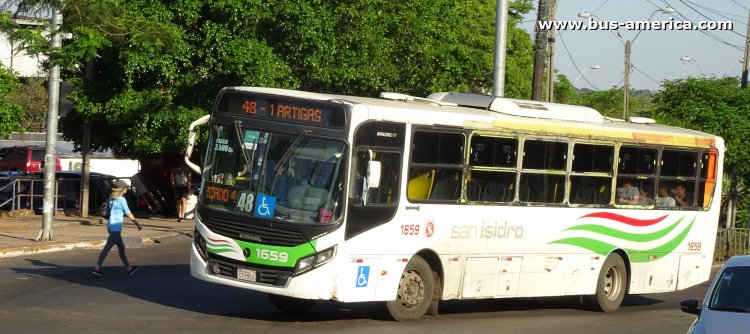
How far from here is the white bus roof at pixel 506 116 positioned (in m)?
14.0

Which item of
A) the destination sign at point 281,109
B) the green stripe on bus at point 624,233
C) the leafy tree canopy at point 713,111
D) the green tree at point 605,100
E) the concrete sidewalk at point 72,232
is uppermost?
the green tree at point 605,100

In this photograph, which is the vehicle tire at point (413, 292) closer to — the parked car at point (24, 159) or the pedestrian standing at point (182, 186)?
the pedestrian standing at point (182, 186)

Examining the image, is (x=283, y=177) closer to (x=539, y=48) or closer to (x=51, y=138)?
(x=51, y=138)

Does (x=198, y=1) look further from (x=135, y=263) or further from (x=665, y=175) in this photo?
(x=665, y=175)

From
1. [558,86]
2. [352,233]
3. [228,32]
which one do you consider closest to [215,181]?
[352,233]

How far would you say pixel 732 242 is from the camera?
111 ft

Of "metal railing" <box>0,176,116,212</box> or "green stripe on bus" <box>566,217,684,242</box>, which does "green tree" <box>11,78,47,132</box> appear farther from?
"green stripe on bus" <box>566,217,684,242</box>

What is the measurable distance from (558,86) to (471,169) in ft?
182

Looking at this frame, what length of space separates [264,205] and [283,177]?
41 centimetres

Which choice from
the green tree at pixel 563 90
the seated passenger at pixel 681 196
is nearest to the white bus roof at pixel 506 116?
the seated passenger at pixel 681 196

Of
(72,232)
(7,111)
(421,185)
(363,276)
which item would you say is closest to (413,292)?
(363,276)

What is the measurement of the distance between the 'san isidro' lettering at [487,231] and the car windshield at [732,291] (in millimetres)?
4545

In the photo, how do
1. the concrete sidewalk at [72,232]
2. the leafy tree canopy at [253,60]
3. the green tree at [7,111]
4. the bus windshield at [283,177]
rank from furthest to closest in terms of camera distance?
1. the green tree at [7,111]
2. the leafy tree canopy at [253,60]
3. the concrete sidewalk at [72,232]
4. the bus windshield at [283,177]

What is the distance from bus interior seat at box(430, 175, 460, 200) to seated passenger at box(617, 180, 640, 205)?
3804 mm
